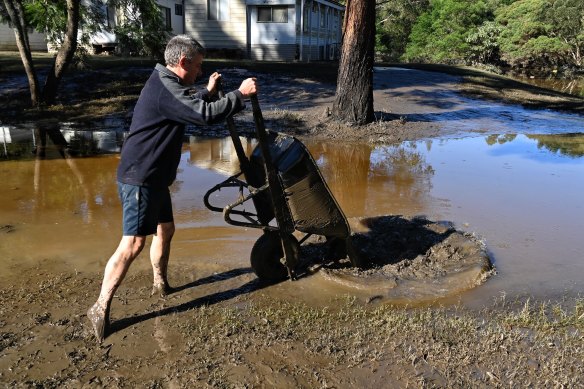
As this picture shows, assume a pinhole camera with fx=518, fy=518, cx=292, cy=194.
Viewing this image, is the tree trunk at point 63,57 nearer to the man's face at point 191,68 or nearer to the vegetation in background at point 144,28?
the vegetation in background at point 144,28

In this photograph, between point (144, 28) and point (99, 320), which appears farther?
point (144, 28)

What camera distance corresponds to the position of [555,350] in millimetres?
3604

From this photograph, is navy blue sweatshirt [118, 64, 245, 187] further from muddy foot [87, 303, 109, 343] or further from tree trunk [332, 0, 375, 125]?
tree trunk [332, 0, 375, 125]

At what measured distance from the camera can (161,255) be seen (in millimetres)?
4238

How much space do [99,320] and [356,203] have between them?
4228 millimetres

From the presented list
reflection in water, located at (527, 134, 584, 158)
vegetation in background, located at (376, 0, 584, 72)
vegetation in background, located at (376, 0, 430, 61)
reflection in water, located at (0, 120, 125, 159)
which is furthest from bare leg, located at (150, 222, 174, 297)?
vegetation in background, located at (376, 0, 430, 61)

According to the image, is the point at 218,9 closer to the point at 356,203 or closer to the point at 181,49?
the point at 356,203

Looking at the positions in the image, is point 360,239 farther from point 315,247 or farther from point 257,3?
point 257,3

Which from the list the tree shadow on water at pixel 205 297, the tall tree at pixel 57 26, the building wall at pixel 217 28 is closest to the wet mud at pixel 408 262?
the tree shadow on water at pixel 205 297

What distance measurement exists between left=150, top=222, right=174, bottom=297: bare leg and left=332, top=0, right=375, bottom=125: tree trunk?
8514mm

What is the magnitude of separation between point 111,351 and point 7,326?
2.93 feet

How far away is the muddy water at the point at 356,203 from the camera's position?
16.4 ft

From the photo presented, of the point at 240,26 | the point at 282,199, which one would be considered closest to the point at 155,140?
the point at 282,199

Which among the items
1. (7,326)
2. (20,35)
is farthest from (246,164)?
(20,35)
